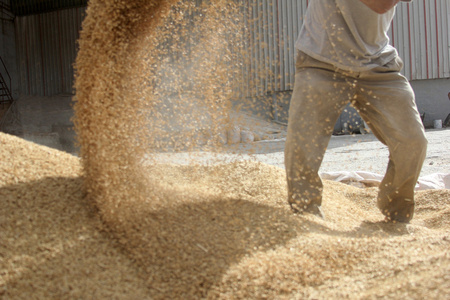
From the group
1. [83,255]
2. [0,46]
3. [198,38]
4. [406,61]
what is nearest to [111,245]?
[83,255]

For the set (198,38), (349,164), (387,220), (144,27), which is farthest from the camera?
(349,164)

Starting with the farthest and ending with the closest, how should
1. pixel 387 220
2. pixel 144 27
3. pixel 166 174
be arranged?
pixel 166 174 < pixel 387 220 < pixel 144 27

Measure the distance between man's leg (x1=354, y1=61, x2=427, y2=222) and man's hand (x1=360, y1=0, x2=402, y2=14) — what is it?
29 cm

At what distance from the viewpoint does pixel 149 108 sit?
2250 mm

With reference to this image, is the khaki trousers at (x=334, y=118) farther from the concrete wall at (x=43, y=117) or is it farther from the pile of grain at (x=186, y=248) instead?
the concrete wall at (x=43, y=117)

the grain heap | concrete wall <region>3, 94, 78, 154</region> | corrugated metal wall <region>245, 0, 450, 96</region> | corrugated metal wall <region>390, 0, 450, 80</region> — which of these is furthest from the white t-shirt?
corrugated metal wall <region>390, 0, 450, 80</region>

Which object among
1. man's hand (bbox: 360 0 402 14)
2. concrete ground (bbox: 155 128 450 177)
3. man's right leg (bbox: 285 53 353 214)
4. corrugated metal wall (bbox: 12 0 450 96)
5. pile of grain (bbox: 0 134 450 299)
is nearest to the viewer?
pile of grain (bbox: 0 134 450 299)

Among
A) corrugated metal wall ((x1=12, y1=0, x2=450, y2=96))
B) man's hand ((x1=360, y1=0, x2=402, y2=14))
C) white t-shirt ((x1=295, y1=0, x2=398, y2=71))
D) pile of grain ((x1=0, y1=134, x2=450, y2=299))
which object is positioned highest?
corrugated metal wall ((x1=12, y1=0, x2=450, y2=96))

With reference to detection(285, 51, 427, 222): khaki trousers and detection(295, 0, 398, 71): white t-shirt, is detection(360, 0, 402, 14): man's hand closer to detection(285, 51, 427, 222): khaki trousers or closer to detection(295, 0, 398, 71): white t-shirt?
detection(295, 0, 398, 71): white t-shirt

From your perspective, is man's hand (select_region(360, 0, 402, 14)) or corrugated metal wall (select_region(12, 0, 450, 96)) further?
corrugated metal wall (select_region(12, 0, 450, 96))

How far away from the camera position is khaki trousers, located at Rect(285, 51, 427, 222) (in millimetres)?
2068

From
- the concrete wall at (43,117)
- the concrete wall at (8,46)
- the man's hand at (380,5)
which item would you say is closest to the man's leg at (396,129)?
the man's hand at (380,5)

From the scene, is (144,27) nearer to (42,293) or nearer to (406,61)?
(42,293)

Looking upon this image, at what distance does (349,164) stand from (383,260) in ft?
9.97
